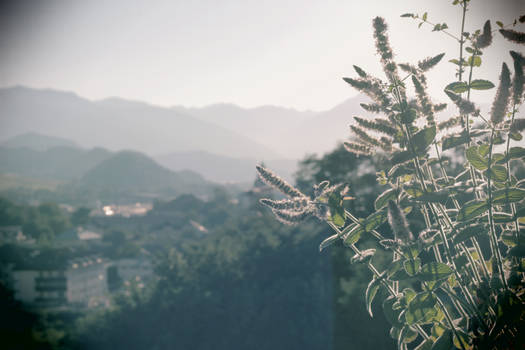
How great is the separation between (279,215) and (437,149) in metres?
0.50

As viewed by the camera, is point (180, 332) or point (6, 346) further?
point (180, 332)

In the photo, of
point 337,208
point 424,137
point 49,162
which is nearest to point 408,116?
point 424,137

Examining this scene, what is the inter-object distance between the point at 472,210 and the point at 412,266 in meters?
0.23

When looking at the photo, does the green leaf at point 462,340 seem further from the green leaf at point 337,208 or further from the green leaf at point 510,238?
the green leaf at point 337,208

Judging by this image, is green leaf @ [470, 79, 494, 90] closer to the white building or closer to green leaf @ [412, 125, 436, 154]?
green leaf @ [412, 125, 436, 154]

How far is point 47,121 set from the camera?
193375 mm

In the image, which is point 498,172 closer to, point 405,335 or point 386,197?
point 386,197

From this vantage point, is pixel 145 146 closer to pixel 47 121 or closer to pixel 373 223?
pixel 47 121

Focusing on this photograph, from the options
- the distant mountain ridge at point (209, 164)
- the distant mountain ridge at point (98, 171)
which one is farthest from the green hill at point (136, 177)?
the distant mountain ridge at point (209, 164)

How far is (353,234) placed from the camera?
41.6 inches

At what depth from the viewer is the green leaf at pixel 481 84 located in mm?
1046

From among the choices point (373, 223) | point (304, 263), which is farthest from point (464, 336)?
point (304, 263)

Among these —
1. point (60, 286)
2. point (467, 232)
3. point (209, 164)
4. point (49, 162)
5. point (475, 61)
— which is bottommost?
point (60, 286)

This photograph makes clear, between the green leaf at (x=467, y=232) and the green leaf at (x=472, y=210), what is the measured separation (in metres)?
0.05
